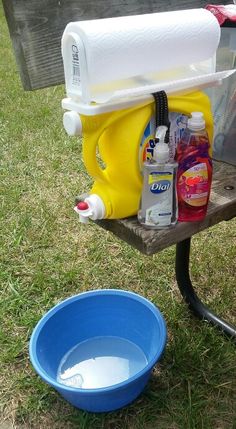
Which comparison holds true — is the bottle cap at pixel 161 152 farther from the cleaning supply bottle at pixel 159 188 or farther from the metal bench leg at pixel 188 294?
the metal bench leg at pixel 188 294

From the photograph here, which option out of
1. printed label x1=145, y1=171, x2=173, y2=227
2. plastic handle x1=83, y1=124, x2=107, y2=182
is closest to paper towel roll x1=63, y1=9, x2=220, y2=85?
plastic handle x1=83, y1=124, x2=107, y2=182

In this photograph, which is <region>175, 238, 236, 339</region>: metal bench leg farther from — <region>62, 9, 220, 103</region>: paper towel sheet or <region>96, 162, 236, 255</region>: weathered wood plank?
<region>62, 9, 220, 103</region>: paper towel sheet

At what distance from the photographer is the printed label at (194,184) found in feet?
3.51

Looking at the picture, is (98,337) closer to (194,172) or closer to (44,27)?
(194,172)

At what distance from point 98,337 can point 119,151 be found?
2.54 ft

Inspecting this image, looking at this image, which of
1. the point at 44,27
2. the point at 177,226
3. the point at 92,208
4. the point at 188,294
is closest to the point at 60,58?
the point at 44,27

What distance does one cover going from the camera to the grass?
4.58ft

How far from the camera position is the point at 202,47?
109cm

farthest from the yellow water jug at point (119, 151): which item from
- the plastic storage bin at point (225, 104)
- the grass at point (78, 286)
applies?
the grass at point (78, 286)

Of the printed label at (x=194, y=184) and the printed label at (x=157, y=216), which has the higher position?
the printed label at (x=194, y=184)

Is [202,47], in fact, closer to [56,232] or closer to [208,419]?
[208,419]

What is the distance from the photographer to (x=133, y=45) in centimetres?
98

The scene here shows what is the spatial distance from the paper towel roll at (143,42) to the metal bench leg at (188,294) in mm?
602

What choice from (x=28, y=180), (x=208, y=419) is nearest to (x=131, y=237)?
(x=208, y=419)
